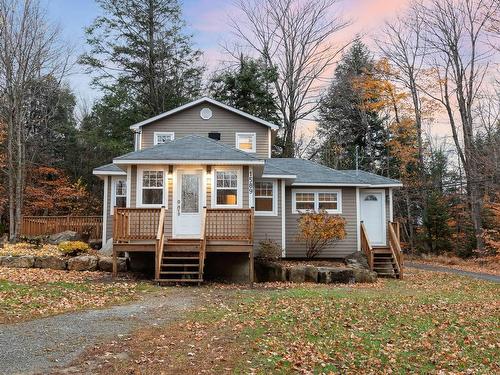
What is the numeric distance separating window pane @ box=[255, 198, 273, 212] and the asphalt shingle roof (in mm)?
2925

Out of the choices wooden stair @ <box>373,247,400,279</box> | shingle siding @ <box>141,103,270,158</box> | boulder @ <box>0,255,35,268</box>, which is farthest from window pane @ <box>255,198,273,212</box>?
boulder @ <box>0,255,35,268</box>

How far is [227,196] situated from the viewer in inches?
555

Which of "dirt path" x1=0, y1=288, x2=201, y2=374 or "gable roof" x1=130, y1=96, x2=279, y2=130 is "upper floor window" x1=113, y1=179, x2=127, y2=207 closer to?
"gable roof" x1=130, y1=96, x2=279, y2=130

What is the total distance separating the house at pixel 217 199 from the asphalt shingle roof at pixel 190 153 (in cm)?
3

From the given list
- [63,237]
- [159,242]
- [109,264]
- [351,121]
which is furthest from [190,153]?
[351,121]

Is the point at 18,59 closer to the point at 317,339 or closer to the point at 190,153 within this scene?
the point at 190,153

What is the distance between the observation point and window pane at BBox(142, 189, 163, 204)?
13.9m

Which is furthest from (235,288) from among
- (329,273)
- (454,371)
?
(454,371)

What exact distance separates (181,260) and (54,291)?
157 inches

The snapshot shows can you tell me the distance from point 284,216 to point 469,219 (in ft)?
55.1

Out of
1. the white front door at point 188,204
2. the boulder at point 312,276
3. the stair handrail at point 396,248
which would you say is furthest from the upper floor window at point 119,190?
the stair handrail at point 396,248

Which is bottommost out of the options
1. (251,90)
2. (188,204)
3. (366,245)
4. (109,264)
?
(109,264)

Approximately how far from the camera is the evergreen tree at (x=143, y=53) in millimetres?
30078

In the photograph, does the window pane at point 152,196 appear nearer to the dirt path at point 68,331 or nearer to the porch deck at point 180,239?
the porch deck at point 180,239
